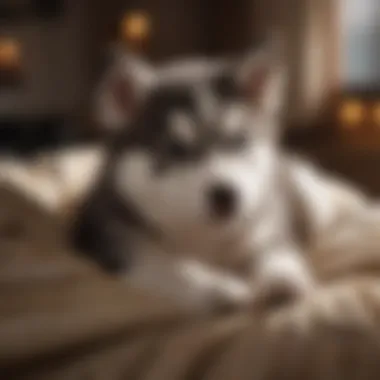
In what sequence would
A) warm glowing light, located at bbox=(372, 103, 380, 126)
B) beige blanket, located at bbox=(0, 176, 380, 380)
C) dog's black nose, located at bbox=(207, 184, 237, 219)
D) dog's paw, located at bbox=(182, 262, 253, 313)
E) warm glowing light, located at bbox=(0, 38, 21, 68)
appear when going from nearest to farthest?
beige blanket, located at bbox=(0, 176, 380, 380), dog's paw, located at bbox=(182, 262, 253, 313), dog's black nose, located at bbox=(207, 184, 237, 219), warm glowing light, located at bbox=(372, 103, 380, 126), warm glowing light, located at bbox=(0, 38, 21, 68)

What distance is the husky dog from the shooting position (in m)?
1.10

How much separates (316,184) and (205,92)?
329 mm

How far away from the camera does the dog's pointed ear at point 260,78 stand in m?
1.19

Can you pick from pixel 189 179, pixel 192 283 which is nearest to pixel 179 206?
pixel 189 179

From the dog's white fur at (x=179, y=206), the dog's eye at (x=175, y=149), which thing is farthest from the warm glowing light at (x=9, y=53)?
the dog's eye at (x=175, y=149)

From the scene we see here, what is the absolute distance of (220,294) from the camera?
3.12ft

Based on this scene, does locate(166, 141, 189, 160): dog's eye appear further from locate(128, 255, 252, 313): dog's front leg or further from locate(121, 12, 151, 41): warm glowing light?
locate(121, 12, 151, 41): warm glowing light

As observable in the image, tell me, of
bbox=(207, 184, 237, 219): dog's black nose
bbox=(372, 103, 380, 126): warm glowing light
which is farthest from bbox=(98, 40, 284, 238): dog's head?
bbox=(372, 103, 380, 126): warm glowing light

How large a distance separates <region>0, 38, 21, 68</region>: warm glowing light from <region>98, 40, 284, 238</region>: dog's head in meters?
2.11

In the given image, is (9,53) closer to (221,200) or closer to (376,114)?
(376,114)

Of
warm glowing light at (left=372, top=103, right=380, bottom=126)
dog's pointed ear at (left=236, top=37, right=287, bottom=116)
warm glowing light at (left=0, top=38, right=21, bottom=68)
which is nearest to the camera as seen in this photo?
dog's pointed ear at (left=236, top=37, right=287, bottom=116)

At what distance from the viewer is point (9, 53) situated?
3.22 metres

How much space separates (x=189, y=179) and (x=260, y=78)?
201 millimetres

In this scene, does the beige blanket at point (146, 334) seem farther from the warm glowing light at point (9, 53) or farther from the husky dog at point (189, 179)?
the warm glowing light at point (9, 53)
